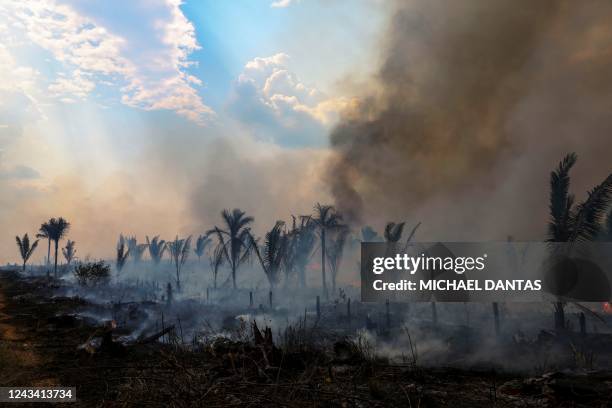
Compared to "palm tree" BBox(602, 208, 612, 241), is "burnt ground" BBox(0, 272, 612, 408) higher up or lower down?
lower down

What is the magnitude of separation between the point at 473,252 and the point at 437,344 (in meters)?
10.6

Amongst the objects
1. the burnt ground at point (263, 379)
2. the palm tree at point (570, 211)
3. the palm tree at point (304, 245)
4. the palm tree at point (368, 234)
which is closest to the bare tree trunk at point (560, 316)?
the palm tree at point (570, 211)

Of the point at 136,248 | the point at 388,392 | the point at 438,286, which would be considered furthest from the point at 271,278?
the point at 136,248

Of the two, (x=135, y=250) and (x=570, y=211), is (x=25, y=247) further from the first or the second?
(x=570, y=211)

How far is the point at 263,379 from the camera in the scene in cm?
823

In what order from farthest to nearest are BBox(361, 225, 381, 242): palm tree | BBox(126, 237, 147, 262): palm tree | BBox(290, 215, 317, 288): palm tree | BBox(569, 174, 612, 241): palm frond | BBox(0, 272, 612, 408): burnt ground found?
BBox(126, 237, 147, 262): palm tree
BBox(361, 225, 381, 242): palm tree
BBox(290, 215, 317, 288): palm tree
BBox(569, 174, 612, 241): palm frond
BBox(0, 272, 612, 408): burnt ground

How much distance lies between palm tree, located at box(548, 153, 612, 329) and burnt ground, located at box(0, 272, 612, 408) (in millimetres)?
7318

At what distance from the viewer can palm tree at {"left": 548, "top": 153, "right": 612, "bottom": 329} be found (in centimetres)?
1483

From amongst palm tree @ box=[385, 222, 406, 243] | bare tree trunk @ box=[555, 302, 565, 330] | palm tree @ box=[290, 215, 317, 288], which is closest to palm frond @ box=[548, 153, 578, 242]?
Result: bare tree trunk @ box=[555, 302, 565, 330]

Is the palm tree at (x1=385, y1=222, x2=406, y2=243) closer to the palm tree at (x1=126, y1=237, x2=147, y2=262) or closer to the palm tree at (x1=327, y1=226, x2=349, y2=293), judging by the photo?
the palm tree at (x1=327, y1=226, x2=349, y2=293)

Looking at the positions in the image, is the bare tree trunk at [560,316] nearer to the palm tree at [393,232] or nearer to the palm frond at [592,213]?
the palm frond at [592,213]

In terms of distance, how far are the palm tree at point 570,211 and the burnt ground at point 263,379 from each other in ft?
24.0

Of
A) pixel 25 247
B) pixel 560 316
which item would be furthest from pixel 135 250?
pixel 560 316

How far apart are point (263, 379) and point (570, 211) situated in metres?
15.3
